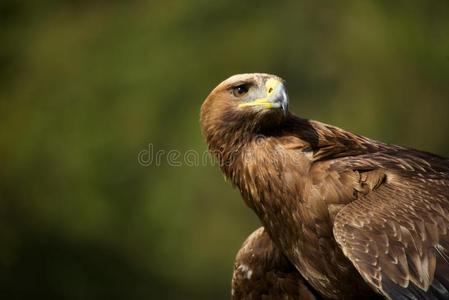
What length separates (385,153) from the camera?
4.13 metres

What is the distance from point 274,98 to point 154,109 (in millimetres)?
4040

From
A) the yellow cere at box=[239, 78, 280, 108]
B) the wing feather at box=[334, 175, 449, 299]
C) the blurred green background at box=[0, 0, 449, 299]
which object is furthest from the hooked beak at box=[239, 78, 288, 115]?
the blurred green background at box=[0, 0, 449, 299]

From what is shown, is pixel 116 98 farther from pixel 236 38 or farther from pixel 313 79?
pixel 313 79

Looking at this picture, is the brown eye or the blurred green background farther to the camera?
the blurred green background

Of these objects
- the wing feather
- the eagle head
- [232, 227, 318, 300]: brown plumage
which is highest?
the eagle head

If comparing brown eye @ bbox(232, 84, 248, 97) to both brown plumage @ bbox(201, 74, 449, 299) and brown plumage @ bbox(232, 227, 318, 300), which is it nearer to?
brown plumage @ bbox(201, 74, 449, 299)

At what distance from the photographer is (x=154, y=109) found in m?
7.95

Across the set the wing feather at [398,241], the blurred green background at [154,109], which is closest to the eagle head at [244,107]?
the wing feather at [398,241]

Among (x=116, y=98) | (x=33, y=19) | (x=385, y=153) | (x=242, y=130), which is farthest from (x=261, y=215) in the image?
(x=33, y=19)

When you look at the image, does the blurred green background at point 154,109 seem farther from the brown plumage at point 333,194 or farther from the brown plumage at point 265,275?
the brown plumage at point 333,194

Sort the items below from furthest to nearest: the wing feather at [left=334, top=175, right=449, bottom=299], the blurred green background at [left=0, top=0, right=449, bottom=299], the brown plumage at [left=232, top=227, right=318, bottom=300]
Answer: the blurred green background at [left=0, top=0, right=449, bottom=299]
the brown plumage at [left=232, top=227, right=318, bottom=300]
the wing feather at [left=334, top=175, right=449, bottom=299]

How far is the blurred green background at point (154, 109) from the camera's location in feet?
25.4

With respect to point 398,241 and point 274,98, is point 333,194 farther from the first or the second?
point 274,98

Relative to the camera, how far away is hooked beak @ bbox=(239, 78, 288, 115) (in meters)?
4.01
